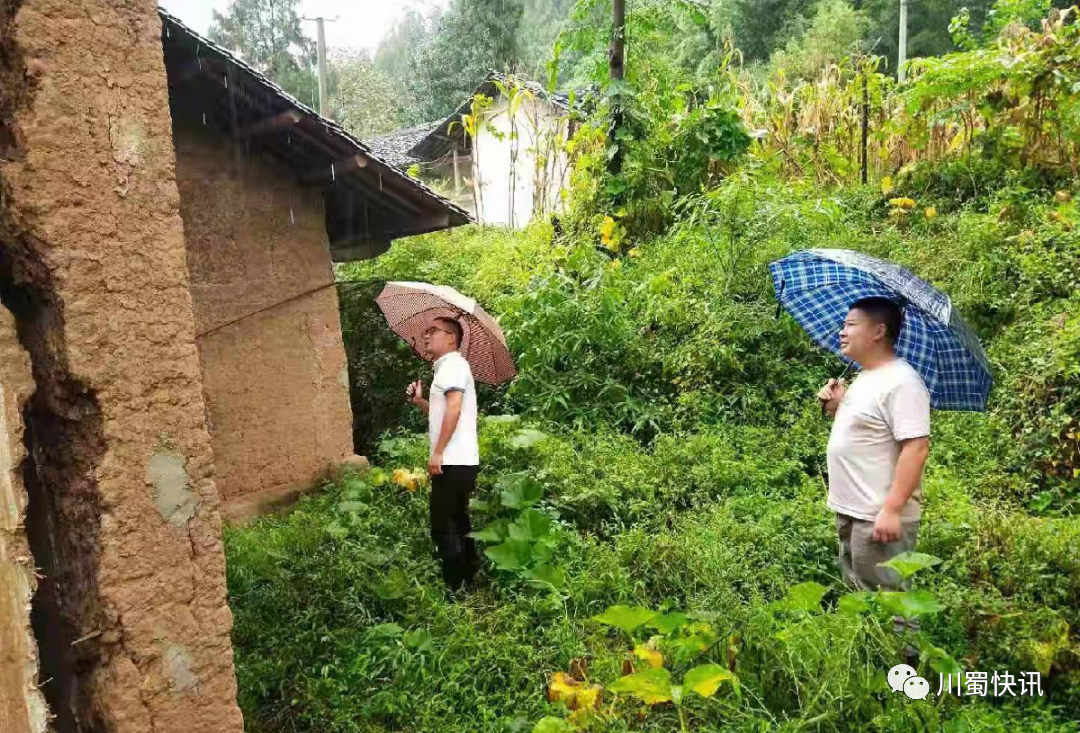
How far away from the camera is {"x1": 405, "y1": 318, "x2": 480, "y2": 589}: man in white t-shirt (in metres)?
4.07

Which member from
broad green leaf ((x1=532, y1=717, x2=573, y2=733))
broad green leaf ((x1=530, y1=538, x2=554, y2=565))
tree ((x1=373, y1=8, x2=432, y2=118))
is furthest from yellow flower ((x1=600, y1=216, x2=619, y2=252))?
tree ((x1=373, y1=8, x2=432, y2=118))

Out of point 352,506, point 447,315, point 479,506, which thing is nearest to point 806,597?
point 479,506

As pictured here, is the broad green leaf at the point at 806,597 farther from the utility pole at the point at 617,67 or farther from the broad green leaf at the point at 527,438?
the utility pole at the point at 617,67

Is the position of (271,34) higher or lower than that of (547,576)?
higher

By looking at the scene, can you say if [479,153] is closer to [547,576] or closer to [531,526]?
[531,526]

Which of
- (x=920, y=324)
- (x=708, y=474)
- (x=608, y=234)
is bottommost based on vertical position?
(x=708, y=474)

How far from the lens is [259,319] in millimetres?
5547

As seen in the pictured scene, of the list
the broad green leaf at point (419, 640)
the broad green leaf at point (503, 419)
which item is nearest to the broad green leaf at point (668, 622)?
the broad green leaf at point (419, 640)

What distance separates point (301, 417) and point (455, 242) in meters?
6.75

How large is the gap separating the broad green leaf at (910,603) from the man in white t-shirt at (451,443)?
6.86ft

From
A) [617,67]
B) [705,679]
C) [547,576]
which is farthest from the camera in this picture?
[617,67]

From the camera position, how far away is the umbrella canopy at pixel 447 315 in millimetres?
4855

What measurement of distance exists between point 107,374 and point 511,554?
2612 millimetres

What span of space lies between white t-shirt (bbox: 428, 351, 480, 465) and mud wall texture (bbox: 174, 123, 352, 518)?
1.99 meters
